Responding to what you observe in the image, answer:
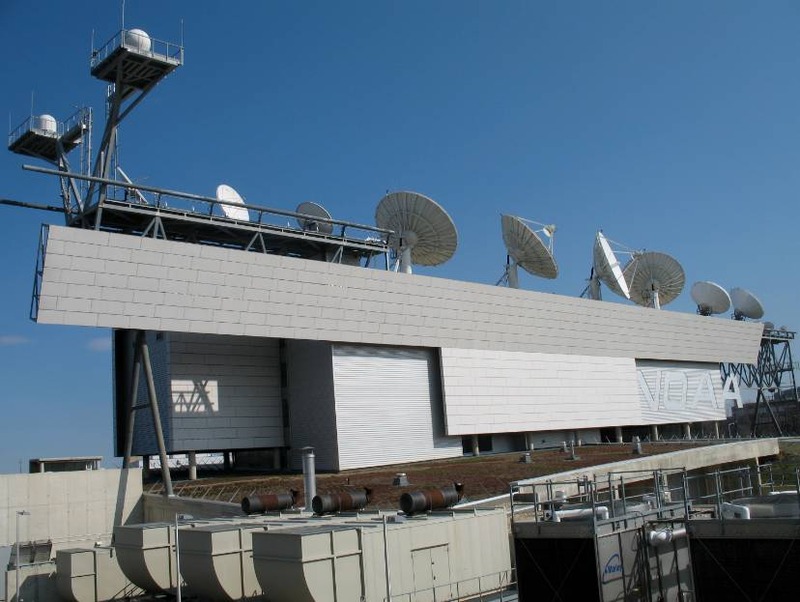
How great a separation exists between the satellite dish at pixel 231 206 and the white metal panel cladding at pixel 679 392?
41.7m

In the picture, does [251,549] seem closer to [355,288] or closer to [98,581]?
[98,581]

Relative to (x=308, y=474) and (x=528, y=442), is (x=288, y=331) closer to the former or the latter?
(x=308, y=474)

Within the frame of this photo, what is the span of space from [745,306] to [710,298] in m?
9.61

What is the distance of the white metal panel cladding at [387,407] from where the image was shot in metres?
53.2

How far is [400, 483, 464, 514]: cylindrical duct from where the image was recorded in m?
23.7

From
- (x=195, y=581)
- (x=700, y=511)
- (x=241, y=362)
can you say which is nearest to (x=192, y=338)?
(x=241, y=362)

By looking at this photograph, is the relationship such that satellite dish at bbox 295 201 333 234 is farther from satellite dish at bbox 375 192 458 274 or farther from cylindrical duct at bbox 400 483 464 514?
cylindrical duct at bbox 400 483 464 514

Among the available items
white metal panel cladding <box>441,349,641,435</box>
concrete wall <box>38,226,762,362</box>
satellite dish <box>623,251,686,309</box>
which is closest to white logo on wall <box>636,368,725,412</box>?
white metal panel cladding <box>441,349,641,435</box>

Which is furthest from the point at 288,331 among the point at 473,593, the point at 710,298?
the point at 710,298

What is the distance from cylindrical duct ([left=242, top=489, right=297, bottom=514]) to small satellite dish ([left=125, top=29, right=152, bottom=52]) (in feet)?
97.5

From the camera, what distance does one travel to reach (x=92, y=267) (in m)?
42.2

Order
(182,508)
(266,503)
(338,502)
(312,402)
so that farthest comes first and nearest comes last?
(312,402) → (182,508) → (266,503) → (338,502)

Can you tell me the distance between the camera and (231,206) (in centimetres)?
5638

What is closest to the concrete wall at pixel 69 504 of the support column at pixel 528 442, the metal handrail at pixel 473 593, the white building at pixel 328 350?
the white building at pixel 328 350
